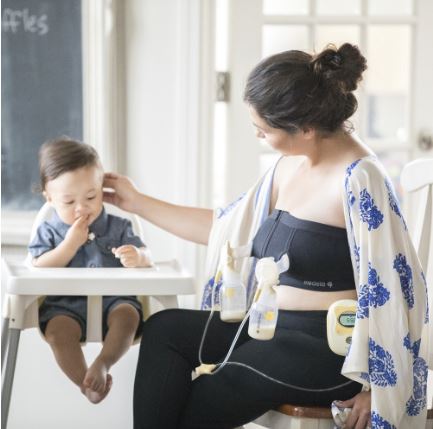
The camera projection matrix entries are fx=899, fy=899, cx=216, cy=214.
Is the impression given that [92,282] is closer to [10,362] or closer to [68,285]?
[68,285]

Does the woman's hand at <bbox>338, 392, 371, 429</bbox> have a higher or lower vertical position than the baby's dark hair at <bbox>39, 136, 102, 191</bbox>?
lower

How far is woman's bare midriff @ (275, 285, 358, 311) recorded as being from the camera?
5.92ft

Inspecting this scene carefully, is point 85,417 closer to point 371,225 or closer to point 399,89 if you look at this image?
point 371,225

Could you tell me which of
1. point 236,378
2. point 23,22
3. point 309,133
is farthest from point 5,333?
point 23,22

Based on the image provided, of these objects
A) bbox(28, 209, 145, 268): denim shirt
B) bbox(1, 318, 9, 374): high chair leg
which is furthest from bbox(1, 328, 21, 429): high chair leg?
bbox(28, 209, 145, 268): denim shirt

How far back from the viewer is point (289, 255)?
182 centimetres

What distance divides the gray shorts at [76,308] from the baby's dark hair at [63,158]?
0.90 ft

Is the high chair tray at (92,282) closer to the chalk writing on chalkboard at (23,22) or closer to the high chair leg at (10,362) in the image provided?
the high chair leg at (10,362)

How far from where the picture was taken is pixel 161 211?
7.27ft

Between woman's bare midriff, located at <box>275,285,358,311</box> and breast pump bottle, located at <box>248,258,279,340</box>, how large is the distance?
77 millimetres

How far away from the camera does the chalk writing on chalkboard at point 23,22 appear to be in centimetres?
291

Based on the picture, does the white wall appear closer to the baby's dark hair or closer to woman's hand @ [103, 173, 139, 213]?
woman's hand @ [103, 173, 139, 213]

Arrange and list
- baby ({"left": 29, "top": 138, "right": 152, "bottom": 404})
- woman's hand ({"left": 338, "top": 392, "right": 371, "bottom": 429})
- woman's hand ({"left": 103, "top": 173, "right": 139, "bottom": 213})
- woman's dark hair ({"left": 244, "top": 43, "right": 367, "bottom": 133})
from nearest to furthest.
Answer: woman's hand ({"left": 338, "top": 392, "right": 371, "bottom": 429}) < woman's dark hair ({"left": 244, "top": 43, "right": 367, "bottom": 133}) < baby ({"left": 29, "top": 138, "right": 152, "bottom": 404}) < woman's hand ({"left": 103, "top": 173, "right": 139, "bottom": 213})

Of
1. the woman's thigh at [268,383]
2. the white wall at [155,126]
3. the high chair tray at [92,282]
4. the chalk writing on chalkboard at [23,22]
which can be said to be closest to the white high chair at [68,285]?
the high chair tray at [92,282]
